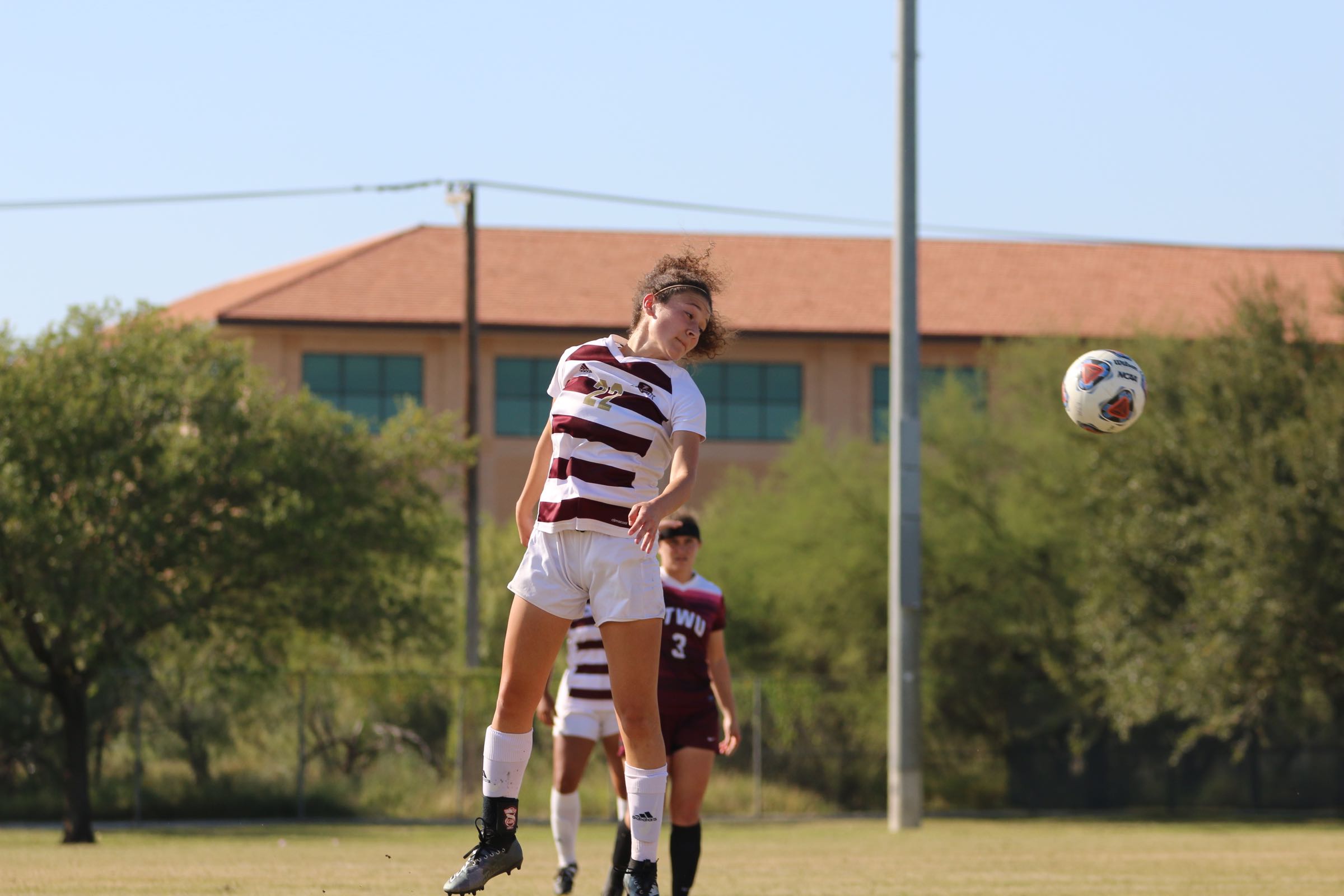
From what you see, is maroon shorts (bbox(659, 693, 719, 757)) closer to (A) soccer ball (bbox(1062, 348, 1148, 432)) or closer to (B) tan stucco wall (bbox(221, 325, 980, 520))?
(A) soccer ball (bbox(1062, 348, 1148, 432))

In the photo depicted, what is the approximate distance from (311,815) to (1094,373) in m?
17.6

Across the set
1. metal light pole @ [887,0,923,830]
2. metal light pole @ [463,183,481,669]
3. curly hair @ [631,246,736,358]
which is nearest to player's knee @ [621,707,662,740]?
curly hair @ [631,246,736,358]

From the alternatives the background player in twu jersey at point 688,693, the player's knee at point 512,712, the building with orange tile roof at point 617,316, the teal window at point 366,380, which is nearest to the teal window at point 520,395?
the building with orange tile roof at point 617,316

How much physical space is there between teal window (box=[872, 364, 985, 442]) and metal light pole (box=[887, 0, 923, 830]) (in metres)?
5.45

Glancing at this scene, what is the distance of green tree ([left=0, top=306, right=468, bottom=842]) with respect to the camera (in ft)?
65.6

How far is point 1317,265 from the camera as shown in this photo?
176ft

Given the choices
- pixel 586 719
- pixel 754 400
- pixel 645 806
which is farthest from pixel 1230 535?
pixel 754 400

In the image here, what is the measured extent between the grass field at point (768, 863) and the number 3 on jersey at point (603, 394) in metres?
4.05

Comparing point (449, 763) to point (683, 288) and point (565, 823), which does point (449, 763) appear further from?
point (683, 288)

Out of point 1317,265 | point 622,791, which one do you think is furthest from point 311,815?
Result: point 1317,265

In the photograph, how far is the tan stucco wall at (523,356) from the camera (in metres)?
45.6

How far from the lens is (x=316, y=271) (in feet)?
161

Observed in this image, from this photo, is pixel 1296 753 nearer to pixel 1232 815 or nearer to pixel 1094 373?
pixel 1232 815

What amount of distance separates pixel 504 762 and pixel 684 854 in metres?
2.44
